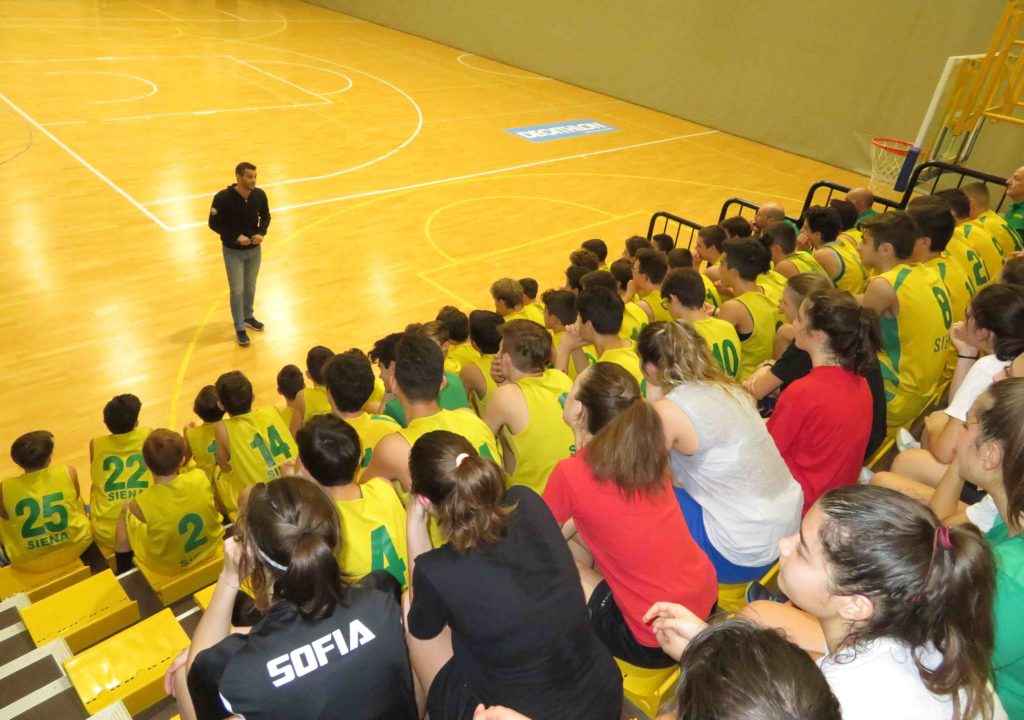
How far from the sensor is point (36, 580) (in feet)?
13.2

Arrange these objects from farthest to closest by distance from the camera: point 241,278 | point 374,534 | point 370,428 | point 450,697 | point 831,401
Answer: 1. point 241,278
2. point 370,428
3. point 831,401
4. point 374,534
5. point 450,697

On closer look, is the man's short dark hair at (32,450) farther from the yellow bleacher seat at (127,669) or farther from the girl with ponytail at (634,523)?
the girl with ponytail at (634,523)

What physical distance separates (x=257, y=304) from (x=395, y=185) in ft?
13.4

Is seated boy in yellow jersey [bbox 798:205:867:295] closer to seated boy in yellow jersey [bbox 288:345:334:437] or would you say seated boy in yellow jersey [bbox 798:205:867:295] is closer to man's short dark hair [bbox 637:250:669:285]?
man's short dark hair [bbox 637:250:669:285]

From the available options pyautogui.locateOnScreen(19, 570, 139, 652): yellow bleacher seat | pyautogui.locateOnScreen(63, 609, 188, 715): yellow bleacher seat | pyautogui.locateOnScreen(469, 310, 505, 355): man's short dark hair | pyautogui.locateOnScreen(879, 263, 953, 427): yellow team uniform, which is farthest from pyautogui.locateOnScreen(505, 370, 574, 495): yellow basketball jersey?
pyautogui.locateOnScreen(879, 263, 953, 427): yellow team uniform

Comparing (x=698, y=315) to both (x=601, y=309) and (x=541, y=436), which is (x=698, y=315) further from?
(x=541, y=436)

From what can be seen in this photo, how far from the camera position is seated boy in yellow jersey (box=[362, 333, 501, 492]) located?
122 inches

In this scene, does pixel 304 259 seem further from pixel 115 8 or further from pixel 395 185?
pixel 115 8

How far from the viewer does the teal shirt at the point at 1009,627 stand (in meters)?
1.90

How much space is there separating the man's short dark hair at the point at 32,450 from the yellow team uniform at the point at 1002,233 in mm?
7309

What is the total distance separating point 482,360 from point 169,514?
2107 mm

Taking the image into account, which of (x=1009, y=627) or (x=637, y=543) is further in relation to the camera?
(x=637, y=543)

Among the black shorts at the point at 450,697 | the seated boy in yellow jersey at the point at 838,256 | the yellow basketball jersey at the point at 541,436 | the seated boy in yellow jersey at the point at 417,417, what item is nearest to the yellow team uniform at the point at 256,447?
the seated boy in yellow jersey at the point at 417,417

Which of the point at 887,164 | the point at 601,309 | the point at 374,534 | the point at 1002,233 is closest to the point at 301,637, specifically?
the point at 374,534
